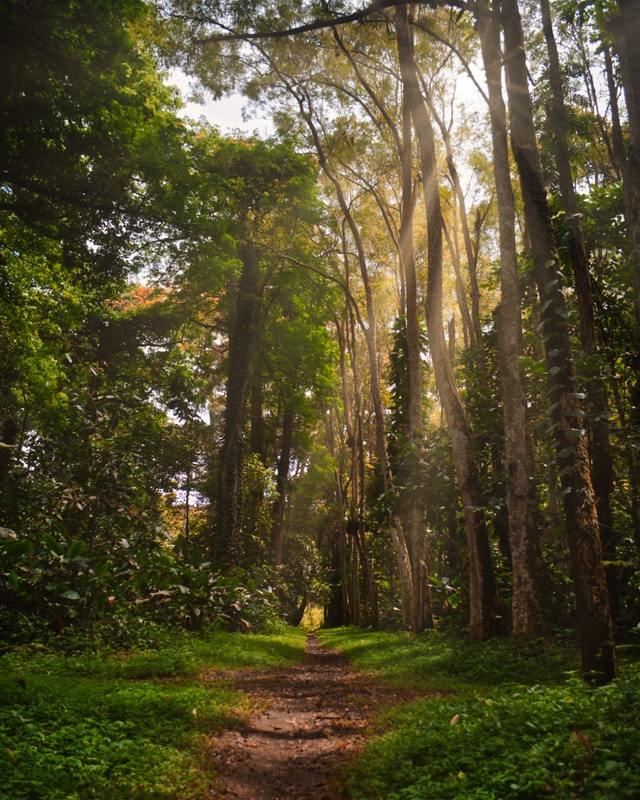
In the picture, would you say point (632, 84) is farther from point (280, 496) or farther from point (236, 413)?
point (280, 496)

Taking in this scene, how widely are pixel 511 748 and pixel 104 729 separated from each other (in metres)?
3.08

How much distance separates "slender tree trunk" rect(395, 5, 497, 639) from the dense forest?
0.05 metres

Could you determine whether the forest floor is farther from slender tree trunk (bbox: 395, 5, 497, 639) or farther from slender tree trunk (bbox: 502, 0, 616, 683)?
slender tree trunk (bbox: 395, 5, 497, 639)

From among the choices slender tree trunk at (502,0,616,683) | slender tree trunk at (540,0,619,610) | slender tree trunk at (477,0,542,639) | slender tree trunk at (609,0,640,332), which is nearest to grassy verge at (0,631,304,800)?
slender tree trunk at (502,0,616,683)

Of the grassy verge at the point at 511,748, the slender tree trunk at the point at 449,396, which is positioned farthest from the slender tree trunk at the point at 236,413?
the grassy verge at the point at 511,748

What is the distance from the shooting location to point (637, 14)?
7.25 m

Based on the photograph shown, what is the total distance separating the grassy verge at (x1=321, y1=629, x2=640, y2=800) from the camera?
10.4 feet

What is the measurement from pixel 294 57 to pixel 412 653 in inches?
667

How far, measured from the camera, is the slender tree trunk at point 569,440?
212 inches

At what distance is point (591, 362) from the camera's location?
7.96 meters

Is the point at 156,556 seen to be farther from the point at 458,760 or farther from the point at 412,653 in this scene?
the point at 458,760

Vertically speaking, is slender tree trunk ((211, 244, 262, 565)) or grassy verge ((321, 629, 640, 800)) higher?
slender tree trunk ((211, 244, 262, 565))

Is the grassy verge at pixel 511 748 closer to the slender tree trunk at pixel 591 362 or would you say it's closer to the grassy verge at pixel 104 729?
the grassy verge at pixel 104 729

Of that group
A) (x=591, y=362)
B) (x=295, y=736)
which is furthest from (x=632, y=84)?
(x=295, y=736)
